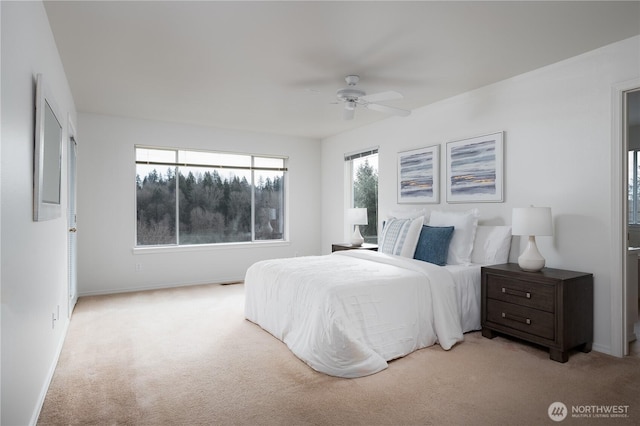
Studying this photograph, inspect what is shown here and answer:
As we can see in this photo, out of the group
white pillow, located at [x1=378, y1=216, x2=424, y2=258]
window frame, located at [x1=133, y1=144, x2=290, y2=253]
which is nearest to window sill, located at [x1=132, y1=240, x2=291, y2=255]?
window frame, located at [x1=133, y1=144, x2=290, y2=253]

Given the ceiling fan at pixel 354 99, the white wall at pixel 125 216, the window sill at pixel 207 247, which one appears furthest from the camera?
the window sill at pixel 207 247

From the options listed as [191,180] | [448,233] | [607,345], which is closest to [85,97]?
[191,180]

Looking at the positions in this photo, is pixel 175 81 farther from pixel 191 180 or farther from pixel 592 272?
pixel 592 272

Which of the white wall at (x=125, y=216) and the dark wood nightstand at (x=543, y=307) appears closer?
the dark wood nightstand at (x=543, y=307)

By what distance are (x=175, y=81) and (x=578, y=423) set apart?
4.13 metres

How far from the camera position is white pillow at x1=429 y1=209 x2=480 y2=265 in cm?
383

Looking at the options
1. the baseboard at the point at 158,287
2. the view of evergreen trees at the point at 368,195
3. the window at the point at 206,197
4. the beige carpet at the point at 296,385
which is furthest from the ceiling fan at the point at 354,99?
the baseboard at the point at 158,287

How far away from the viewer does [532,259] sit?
3.15 meters

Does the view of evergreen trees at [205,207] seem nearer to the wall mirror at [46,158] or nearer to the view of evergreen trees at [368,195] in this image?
the view of evergreen trees at [368,195]

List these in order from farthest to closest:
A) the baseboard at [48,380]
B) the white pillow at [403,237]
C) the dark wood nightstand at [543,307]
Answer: the white pillow at [403,237], the dark wood nightstand at [543,307], the baseboard at [48,380]

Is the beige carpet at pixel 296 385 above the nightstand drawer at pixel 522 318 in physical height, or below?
below

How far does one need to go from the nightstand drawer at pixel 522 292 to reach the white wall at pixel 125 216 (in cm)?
397

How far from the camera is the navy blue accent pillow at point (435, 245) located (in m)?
3.82

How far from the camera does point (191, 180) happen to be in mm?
5957
